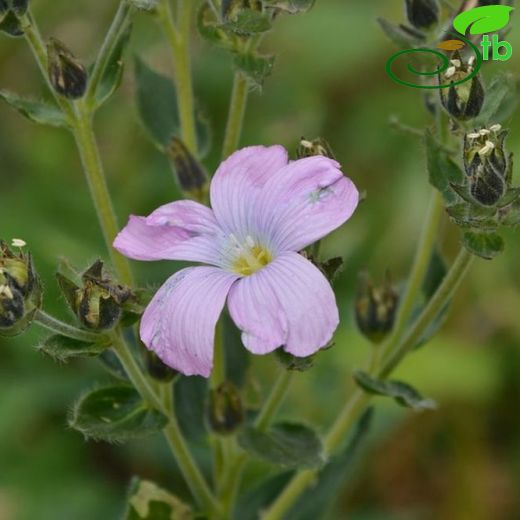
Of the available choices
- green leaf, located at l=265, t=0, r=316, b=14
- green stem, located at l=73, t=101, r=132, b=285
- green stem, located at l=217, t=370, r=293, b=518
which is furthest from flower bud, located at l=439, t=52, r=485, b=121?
green stem, located at l=73, t=101, r=132, b=285

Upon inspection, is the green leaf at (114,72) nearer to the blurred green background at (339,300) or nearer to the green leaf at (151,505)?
the green leaf at (151,505)

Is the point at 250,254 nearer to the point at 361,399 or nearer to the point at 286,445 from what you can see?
the point at 286,445

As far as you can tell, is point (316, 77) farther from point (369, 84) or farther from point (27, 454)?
point (27, 454)

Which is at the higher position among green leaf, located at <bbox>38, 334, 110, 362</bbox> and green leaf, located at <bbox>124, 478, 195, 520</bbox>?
green leaf, located at <bbox>38, 334, 110, 362</bbox>

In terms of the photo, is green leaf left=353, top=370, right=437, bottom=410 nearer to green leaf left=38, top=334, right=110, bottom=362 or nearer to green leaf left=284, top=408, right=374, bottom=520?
green leaf left=284, top=408, right=374, bottom=520

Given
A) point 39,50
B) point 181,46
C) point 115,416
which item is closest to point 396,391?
point 115,416

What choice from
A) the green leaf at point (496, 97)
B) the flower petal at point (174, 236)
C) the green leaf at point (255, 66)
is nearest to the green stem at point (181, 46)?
the green leaf at point (255, 66)

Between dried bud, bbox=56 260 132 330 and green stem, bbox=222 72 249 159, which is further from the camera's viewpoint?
green stem, bbox=222 72 249 159
